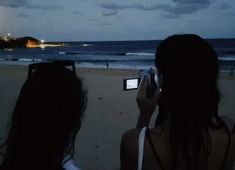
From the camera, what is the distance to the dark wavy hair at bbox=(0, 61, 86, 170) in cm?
138

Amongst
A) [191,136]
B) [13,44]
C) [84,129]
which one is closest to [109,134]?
[84,129]

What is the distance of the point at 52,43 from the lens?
7262 centimetres

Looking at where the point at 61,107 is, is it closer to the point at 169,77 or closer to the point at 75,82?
the point at 75,82

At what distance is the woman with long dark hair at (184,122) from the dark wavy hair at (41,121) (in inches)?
11.2

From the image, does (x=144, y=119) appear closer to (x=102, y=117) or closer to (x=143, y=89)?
(x=143, y=89)

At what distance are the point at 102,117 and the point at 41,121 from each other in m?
5.59

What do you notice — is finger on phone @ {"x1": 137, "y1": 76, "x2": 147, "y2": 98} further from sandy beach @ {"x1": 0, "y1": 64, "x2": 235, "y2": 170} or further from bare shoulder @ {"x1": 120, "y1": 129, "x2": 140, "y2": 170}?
sandy beach @ {"x1": 0, "y1": 64, "x2": 235, "y2": 170}

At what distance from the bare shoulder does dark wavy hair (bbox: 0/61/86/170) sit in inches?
10.0

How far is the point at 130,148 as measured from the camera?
1.52 metres

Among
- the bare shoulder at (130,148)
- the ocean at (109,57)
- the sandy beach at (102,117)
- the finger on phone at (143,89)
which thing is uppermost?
the finger on phone at (143,89)

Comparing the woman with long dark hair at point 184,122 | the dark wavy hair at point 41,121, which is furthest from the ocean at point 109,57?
the dark wavy hair at point 41,121

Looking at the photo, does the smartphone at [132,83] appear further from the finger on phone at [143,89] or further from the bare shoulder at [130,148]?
the bare shoulder at [130,148]

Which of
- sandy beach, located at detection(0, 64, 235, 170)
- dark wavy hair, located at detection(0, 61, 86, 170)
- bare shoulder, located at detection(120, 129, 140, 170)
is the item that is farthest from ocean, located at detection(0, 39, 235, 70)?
dark wavy hair, located at detection(0, 61, 86, 170)

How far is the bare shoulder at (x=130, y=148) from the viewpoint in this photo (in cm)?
151
